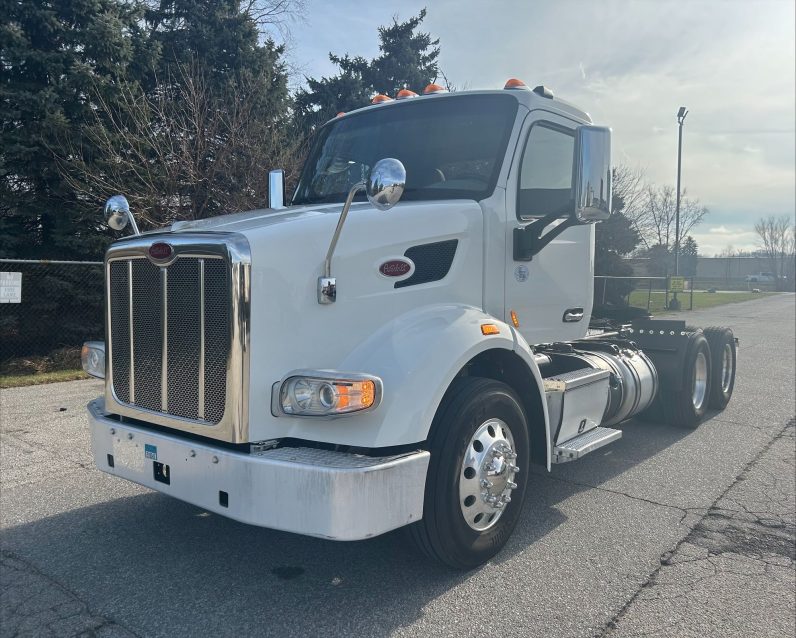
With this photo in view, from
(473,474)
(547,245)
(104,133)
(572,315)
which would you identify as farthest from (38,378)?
(473,474)

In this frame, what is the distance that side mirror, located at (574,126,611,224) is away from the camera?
386 cm

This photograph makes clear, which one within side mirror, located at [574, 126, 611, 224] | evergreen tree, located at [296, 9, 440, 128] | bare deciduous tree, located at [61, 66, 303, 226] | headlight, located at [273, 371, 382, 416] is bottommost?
headlight, located at [273, 371, 382, 416]

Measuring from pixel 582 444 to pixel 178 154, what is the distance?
11377 millimetres

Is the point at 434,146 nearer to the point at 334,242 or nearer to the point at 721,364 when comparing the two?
the point at 334,242

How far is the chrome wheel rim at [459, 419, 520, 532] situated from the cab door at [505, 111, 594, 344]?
3.16 feet

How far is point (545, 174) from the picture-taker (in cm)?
464

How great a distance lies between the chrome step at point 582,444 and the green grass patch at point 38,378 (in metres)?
8.61

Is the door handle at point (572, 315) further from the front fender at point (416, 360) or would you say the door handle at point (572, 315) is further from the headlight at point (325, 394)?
the headlight at point (325, 394)

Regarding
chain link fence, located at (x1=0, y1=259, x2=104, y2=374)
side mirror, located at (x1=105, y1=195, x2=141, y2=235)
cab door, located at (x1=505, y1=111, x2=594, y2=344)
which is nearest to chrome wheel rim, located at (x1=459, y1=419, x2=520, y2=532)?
cab door, located at (x1=505, y1=111, x2=594, y2=344)

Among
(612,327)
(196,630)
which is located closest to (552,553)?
(196,630)

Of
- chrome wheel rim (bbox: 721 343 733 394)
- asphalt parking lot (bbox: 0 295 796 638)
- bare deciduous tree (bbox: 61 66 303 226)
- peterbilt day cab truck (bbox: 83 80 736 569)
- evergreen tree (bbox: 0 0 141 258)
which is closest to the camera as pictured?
peterbilt day cab truck (bbox: 83 80 736 569)

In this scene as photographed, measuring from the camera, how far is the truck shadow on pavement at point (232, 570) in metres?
3.16

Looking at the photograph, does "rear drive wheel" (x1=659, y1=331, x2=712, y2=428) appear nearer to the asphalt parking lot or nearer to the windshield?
the asphalt parking lot

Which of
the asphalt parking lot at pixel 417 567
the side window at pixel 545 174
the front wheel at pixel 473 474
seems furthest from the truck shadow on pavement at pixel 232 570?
the side window at pixel 545 174
